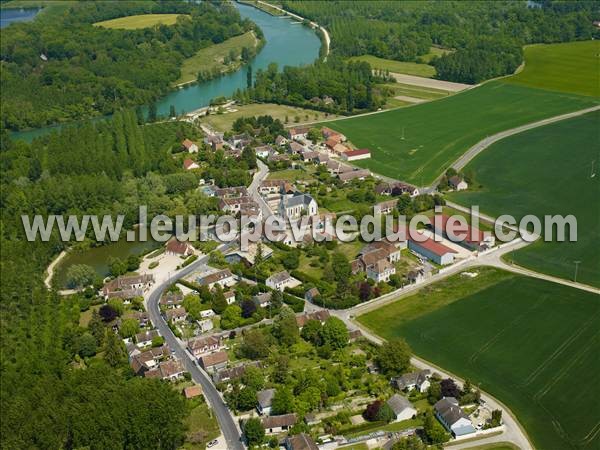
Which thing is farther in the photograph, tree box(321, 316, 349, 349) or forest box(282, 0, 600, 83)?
forest box(282, 0, 600, 83)

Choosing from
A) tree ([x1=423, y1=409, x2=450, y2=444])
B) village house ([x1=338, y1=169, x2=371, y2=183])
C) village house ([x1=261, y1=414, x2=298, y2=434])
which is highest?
tree ([x1=423, y1=409, x2=450, y2=444])

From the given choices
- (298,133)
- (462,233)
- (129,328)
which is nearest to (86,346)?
(129,328)

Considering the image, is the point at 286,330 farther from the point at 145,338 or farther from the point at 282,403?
the point at 145,338

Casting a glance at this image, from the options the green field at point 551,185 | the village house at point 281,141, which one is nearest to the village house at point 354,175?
the green field at point 551,185

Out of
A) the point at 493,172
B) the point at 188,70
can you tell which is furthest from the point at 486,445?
the point at 188,70

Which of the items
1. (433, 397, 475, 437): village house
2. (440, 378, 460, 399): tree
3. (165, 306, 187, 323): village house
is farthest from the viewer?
(165, 306, 187, 323): village house

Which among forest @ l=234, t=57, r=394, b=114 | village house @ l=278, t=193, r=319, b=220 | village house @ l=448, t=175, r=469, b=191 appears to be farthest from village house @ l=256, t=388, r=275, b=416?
forest @ l=234, t=57, r=394, b=114

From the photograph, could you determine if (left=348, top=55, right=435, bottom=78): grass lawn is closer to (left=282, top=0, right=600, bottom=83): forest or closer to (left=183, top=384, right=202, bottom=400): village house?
(left=282, top=0, right=600, bottom=83): forest
